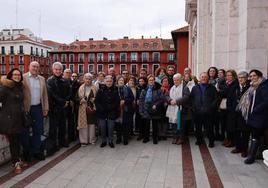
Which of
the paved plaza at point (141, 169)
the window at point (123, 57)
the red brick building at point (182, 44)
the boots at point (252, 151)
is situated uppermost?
the window at point (123, 57)

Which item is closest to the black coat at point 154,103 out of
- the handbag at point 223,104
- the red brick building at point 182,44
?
the handbag at point 223,104

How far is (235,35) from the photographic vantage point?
33.4ft

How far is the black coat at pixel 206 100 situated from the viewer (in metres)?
7.80

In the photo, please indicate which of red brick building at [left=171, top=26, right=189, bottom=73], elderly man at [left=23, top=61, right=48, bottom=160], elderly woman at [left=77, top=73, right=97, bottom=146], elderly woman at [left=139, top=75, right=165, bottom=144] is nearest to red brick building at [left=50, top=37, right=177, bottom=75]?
red brick building at [left=171, top=26, right=189, bottom=73]

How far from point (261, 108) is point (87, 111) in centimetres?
416

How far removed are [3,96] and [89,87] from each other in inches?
108

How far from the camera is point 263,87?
6.21 m

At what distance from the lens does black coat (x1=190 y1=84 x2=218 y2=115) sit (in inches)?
307

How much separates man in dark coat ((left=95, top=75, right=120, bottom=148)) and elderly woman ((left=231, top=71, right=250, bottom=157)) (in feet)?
9.63

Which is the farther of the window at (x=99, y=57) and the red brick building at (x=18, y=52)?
the red brick building at (x=18, y=52)

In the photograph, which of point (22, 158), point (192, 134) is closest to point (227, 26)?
point (192, 134)

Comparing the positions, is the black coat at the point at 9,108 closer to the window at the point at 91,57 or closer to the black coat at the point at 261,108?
the black coat at the point at 261,108

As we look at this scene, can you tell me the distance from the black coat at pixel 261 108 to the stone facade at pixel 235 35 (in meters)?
1.87

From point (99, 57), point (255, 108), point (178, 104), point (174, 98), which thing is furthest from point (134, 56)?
point (255, 108)
